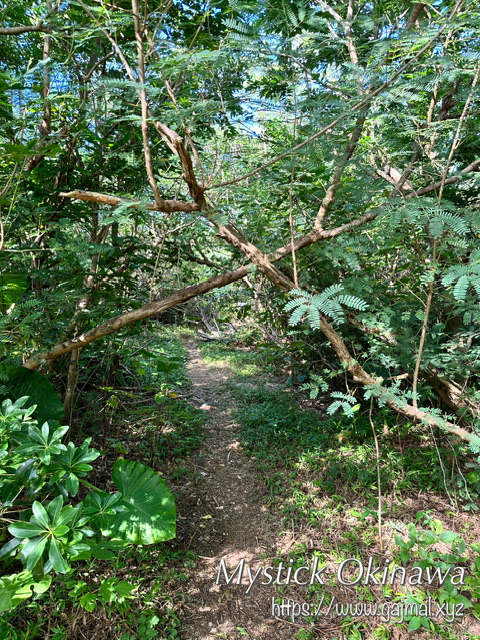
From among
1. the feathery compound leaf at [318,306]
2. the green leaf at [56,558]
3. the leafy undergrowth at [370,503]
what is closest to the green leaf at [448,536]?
the leafy undergrowth at [370,503]

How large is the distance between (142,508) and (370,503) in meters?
1.54

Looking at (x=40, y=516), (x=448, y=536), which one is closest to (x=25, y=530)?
(x=40, y=516)

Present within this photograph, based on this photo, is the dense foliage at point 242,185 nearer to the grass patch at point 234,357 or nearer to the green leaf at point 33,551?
the green leaf at point 33,551

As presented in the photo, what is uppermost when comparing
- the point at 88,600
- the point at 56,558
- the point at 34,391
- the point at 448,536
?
the point at 34,391

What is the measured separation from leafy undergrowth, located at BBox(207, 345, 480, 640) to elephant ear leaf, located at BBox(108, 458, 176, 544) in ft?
2.51

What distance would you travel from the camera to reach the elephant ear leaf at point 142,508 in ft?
6.12

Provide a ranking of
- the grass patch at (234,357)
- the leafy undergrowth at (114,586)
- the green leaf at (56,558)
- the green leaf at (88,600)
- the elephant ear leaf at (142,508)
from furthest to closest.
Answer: the grass patch at (234,357) < the elephant ear leaf at (142,508) < the leafy undergrowth at (114,586) < the green leaf at (88,600) < the green leaf at (56,558)

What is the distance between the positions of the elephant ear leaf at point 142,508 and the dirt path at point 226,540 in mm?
433

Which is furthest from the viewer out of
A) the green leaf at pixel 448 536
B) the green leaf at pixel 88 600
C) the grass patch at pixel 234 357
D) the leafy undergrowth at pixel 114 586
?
the grass patch at pixel 234 357

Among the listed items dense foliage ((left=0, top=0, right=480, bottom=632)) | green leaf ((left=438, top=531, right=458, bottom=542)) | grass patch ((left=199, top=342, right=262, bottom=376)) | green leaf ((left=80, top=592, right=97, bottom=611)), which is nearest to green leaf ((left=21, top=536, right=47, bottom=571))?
dense foliage ((left=0, top=0, right=480, bottom=632))

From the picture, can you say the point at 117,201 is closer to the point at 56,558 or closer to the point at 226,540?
the point at 56,558

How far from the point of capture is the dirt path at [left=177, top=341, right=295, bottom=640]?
1.88 metres

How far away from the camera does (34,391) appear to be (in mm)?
2145

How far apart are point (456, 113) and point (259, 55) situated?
4.75ft
